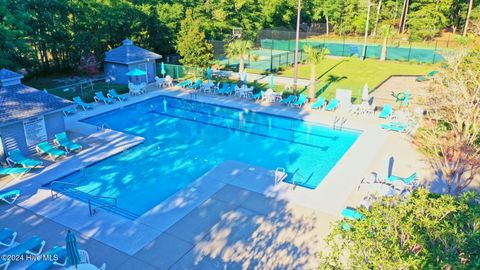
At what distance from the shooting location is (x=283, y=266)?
809cm

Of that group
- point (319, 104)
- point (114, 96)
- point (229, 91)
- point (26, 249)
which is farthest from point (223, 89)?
point (26, 249)

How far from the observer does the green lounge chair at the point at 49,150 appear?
13.7 meters

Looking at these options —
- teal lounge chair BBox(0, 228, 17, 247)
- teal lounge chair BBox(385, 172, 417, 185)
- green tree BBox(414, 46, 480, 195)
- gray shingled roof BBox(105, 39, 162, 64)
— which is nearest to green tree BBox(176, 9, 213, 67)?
gray shingled roof BBox(105, 39, 162, 64)

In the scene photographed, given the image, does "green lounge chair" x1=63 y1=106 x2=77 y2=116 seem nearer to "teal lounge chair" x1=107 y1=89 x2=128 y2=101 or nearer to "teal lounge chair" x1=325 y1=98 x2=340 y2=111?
"teal lounge chair" x1=107 y1=89 x2=128 y2=101

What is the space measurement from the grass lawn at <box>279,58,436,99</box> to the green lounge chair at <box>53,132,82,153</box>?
14058 mm

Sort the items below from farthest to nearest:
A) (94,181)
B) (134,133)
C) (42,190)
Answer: (134,133)
(94,181)
(42,190)

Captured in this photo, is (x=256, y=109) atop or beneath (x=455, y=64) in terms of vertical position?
beneath

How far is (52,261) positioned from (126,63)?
59.2 ft

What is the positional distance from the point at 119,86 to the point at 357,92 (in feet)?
51.2

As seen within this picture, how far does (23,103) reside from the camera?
45.2ft

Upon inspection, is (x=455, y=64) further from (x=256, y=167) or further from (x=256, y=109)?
(x=256, y=109)

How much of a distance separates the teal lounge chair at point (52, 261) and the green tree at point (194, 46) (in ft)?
62.8

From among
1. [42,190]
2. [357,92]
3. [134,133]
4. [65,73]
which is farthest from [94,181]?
[65,73]

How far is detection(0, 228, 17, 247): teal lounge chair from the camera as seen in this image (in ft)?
28.1
